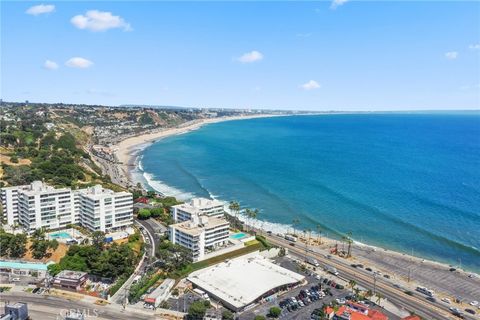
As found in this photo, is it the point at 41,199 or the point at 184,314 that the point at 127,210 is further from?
the point at 184,314

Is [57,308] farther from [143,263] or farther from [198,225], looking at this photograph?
[198,225]

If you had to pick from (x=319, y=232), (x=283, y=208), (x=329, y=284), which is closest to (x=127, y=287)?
(x=329, y=284)

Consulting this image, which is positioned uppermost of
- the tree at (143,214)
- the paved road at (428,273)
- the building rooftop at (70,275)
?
the tree at (143,214)

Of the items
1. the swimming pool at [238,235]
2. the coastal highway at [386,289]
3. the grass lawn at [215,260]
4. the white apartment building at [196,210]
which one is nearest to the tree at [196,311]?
the grass lawn at [215,260]

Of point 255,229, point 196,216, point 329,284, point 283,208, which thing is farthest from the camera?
point 283,208

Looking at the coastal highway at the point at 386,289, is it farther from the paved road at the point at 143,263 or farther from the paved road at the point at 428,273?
the paved road at the point at 143,263

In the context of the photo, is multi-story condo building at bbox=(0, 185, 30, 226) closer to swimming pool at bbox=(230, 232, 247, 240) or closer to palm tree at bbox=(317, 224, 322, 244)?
swimming pool at bbox=(230, 232, 247, 240)

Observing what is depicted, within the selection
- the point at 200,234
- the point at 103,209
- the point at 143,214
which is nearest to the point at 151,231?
the point at 143,214
